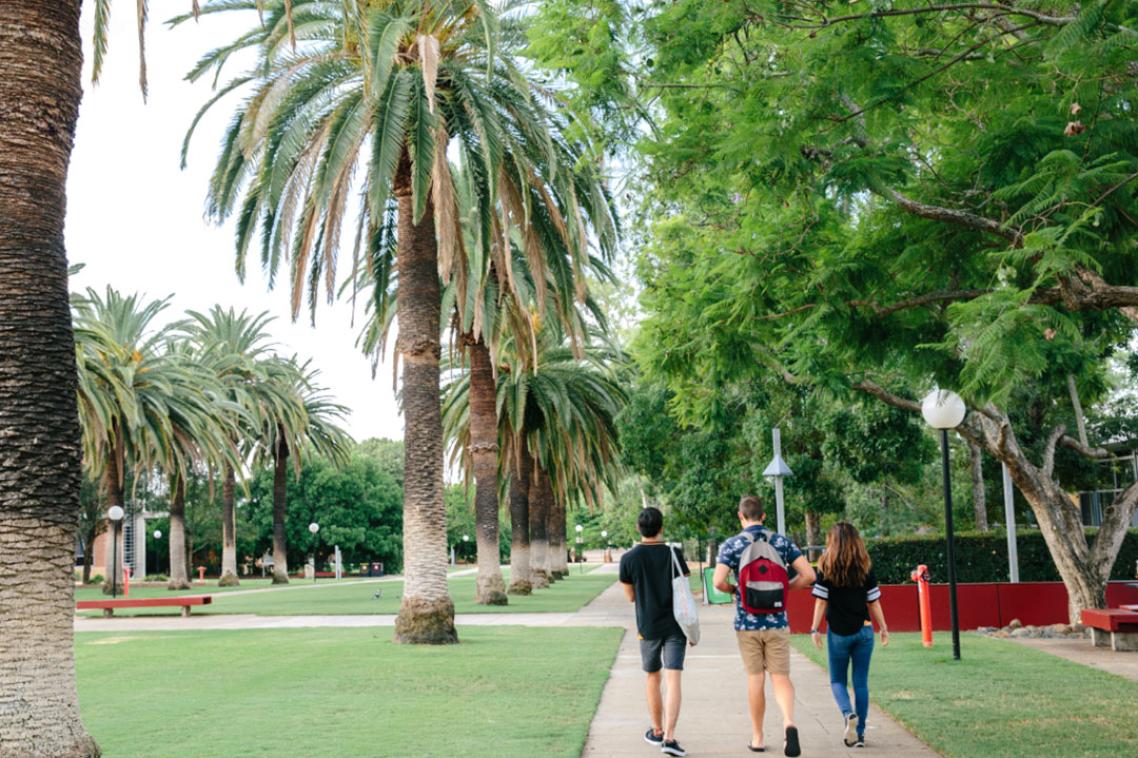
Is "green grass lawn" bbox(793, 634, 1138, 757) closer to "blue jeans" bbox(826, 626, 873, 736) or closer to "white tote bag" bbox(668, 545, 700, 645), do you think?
"blue jeans" bbox(826, 626, 873, 736)

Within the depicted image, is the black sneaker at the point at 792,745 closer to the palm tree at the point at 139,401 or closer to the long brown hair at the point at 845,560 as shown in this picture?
the long brown hair at the point at 845,560

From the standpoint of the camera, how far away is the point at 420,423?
19.2 meters

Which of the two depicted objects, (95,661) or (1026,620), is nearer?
(95,661)

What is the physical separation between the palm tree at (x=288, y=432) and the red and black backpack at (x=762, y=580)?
43.9 m

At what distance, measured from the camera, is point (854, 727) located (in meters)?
8.55

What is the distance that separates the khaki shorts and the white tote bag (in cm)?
34

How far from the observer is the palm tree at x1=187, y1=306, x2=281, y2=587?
173 feet

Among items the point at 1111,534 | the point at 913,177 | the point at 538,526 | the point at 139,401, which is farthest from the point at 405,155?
the point at 139,401

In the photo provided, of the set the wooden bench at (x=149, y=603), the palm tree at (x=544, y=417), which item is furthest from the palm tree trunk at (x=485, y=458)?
the wooden bench at (x=149, y=603)

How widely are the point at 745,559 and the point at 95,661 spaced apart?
1246 cm

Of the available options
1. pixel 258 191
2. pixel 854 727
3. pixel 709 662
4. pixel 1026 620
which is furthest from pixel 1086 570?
pixel 258 191

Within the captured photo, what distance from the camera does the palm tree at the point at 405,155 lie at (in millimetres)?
17875

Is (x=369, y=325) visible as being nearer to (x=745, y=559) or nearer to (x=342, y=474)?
(x=745, y=559)

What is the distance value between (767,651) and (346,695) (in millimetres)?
5499
